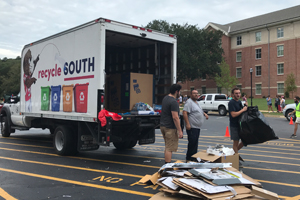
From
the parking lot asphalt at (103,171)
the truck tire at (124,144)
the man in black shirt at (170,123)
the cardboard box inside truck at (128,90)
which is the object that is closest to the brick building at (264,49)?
the parking lot asphalt at (103,171)

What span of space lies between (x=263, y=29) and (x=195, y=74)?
46.8 feet

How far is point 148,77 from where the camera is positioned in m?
8.54

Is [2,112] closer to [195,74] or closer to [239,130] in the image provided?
[239,130]

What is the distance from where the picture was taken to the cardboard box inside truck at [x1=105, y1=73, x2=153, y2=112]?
8125 mm

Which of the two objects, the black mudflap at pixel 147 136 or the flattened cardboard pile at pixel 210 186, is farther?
the black mudflap at pixel 147 136

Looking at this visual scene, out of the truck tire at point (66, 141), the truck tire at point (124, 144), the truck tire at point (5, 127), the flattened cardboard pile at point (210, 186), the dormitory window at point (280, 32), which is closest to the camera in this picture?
the flattened cardboard pile at point (210, 186)

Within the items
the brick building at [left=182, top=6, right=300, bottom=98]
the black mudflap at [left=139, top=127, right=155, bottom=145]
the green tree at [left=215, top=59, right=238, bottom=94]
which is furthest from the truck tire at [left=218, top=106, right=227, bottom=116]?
the brick building at [left=182, top=6, right=300, bottom=98]

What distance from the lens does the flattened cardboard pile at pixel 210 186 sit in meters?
4.03

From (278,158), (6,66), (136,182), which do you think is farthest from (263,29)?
(6,66)

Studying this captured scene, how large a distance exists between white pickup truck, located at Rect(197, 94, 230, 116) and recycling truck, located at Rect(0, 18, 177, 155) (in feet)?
57.8

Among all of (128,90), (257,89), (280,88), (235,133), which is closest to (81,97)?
(128,90)

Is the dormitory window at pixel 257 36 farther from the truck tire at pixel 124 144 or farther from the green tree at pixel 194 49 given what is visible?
the truck tire at pixel 124 144

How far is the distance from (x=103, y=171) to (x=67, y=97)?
2.45m

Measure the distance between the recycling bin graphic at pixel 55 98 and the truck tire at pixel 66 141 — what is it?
0.57m
